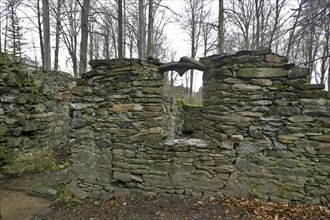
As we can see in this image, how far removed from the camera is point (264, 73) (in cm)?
277

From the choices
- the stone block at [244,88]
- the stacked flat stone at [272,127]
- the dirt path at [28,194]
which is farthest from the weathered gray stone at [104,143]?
the stone block at [244,88]

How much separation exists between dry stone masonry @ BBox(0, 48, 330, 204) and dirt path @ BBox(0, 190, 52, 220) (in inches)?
20.3

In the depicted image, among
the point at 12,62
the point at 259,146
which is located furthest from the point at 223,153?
the point at 12,62

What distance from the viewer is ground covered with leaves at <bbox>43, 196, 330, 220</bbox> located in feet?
8.30

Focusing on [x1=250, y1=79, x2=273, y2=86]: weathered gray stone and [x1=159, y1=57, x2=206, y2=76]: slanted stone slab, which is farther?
[x1=159, y1=57, x2=206, y2=76]: slanted stone slab

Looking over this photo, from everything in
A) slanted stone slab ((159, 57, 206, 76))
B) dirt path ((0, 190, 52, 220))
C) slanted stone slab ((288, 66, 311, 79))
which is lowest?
dirt path ((0, 190, 52, 220))

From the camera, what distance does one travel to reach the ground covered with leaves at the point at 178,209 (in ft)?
8.30

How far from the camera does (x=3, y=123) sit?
3861 mm

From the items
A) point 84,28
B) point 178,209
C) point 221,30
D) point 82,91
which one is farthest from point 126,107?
point 221,30

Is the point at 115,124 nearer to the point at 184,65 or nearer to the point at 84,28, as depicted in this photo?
the point at 184,65

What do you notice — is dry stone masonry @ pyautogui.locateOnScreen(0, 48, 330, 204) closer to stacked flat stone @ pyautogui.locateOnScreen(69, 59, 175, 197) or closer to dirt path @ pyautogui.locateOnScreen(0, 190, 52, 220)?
stacked flat stone @ pyautogui.locateOnScreen(69, 59, 175, 197)

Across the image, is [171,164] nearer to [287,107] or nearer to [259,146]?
[259,146]

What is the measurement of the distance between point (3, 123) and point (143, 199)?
3.15 m

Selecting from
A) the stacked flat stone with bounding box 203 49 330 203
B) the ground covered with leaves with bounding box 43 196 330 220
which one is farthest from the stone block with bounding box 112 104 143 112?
the ground covered with leaves with bounding box 43 196 330 220
